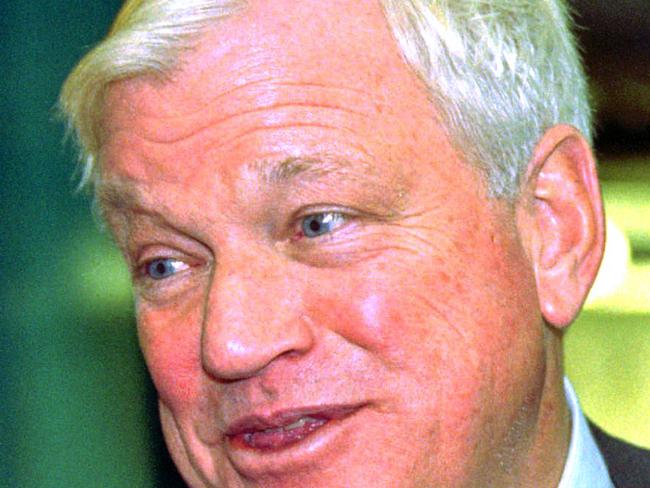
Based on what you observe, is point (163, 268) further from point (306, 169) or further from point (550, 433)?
point (550, 433)

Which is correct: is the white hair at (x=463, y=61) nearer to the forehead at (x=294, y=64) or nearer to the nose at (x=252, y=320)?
the forehead at (x=294, y=64)

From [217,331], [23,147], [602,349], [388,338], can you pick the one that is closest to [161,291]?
[217,331]

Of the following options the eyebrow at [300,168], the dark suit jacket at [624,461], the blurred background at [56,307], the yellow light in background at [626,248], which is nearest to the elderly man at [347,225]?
the eyebrow at [300,168]

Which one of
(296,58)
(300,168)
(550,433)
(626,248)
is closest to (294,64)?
(296,58)

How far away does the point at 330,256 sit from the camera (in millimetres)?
1597

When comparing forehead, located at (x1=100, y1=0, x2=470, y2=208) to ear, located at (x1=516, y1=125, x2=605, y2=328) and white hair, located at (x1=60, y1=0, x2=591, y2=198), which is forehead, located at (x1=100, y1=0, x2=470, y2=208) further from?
ear, located at (x1=516, y1=125, x2=605, y2=328)

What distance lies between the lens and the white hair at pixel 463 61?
5.36ft

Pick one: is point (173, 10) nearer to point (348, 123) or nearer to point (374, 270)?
point (348, 123)

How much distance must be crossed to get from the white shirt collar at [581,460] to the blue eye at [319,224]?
531mm

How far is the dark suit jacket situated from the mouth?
1.81ft

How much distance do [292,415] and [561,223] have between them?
18.5 inches

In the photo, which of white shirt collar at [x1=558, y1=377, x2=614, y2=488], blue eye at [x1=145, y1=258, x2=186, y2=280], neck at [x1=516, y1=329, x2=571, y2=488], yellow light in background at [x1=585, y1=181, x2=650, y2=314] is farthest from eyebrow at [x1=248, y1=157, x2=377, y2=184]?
yellow light in background at [x1=585, y1=181, x2=650, y2=314]

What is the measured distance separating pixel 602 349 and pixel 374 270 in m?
5.01

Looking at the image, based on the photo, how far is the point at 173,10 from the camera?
166cm
